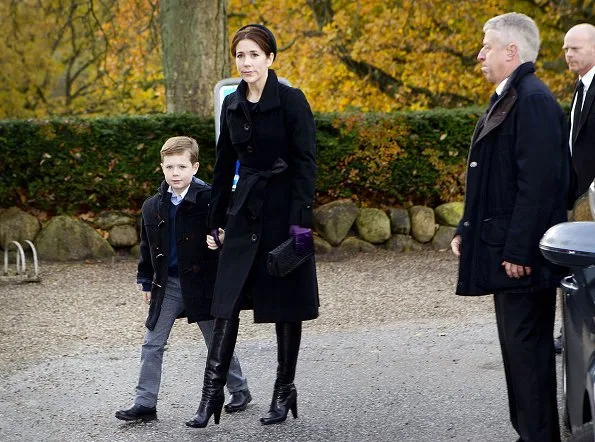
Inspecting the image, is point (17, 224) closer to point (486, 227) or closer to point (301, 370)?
point (301, 370)

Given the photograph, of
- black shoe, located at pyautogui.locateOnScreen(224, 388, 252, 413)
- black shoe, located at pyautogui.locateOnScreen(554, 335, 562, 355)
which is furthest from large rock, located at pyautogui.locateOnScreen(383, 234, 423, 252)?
black shoe, located at pyautogui.locateOnScreen(224, 388, 252, 413)

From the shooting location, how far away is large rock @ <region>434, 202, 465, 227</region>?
41.9 ft

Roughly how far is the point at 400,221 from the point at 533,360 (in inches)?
319

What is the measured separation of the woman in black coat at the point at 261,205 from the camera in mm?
5383

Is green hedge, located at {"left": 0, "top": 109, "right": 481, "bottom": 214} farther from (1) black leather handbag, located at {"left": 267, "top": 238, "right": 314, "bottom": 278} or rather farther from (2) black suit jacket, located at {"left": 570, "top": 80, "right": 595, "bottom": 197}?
(1) black leather handbag, located at {"left": 267, "top": 238, "right": 314, "bottom": 278}

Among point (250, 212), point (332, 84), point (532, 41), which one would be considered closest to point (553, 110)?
point (532, 41)

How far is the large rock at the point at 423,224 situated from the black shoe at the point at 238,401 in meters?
7.04

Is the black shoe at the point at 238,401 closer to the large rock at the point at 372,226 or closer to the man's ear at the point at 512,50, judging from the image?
the man's ear at the point at 512,50

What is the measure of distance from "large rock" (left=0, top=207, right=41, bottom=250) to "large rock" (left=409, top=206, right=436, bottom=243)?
163 inches

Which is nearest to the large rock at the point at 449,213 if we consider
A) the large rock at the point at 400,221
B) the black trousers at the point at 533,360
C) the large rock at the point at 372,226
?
the large rock at the point at 400,221

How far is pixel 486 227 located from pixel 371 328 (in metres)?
3.67

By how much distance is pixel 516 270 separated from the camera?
15.1 ft

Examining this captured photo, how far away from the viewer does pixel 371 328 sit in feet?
27.4

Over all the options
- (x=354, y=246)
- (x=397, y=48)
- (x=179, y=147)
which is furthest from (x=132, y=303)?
(x=397, y=48)
